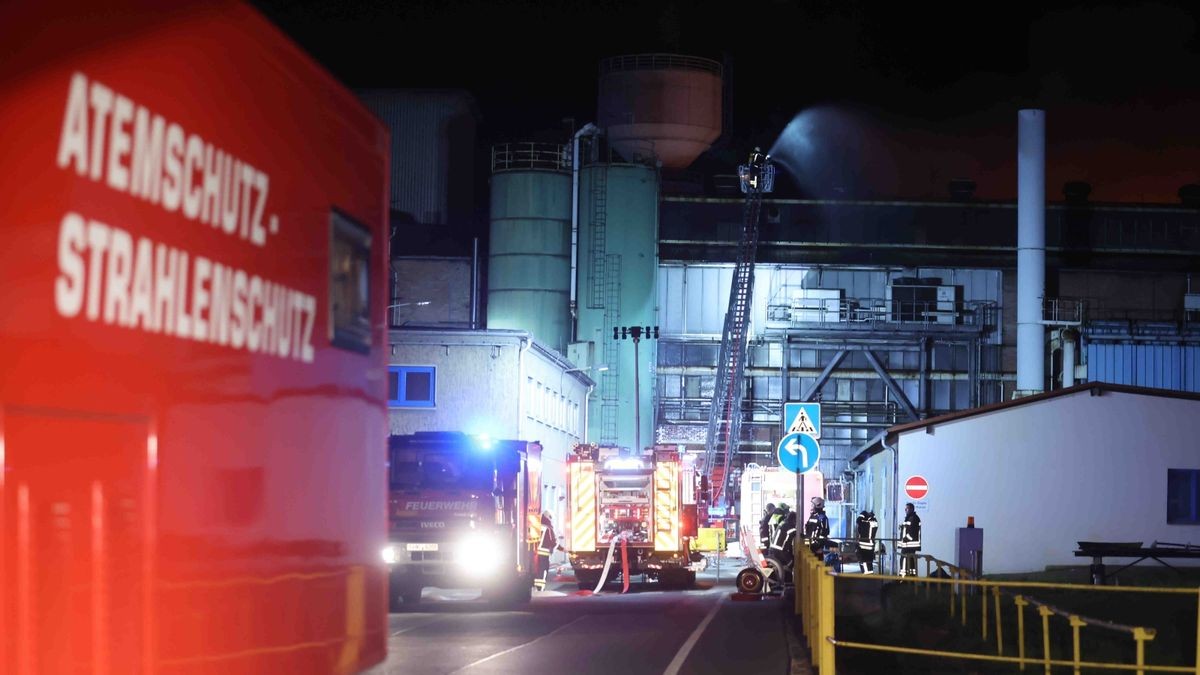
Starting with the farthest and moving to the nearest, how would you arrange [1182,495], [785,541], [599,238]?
[599,238]
[1182,495]
[785,541]

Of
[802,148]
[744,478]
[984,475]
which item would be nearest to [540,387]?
[744,478]

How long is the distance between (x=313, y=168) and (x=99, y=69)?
1938mm

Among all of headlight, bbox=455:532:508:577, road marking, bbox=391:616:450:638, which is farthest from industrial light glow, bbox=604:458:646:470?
road marking, bbox=391:616:450:638

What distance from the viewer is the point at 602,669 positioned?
17.9m

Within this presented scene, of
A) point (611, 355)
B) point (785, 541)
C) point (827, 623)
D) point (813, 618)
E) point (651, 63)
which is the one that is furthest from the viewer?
point (651, 63)

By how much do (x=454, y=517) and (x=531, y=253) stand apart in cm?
3903

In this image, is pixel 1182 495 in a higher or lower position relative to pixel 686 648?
higher

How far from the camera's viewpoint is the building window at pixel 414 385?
50.6m

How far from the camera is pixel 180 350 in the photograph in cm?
499

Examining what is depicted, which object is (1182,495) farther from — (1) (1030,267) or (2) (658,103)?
(2) (658,103)

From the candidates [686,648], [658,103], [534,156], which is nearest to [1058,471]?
[686,648]

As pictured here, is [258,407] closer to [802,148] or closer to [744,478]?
[744,478]

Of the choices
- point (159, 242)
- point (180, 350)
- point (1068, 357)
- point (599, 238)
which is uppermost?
point (599, 238)

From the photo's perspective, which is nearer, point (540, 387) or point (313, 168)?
point (313, 168)
